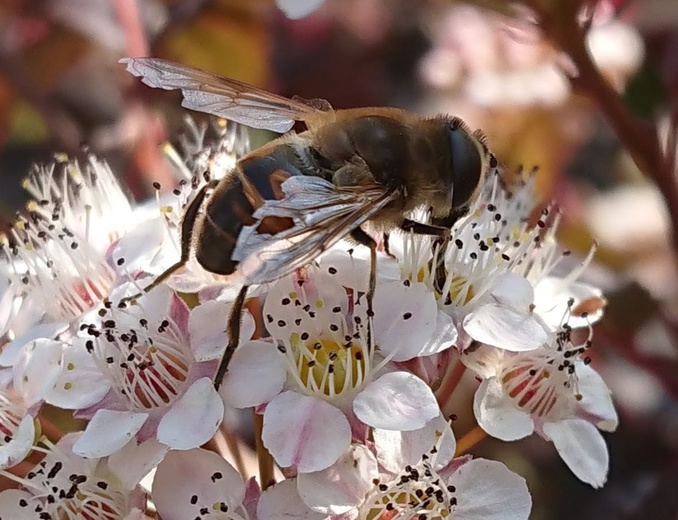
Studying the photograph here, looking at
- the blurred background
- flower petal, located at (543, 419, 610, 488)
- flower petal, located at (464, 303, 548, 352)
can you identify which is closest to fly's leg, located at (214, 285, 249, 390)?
flower petal, located at (464, 303, 548, 352)

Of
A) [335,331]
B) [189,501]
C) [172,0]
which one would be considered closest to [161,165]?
[172,0]

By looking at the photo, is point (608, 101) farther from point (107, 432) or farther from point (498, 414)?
point (107, 432)

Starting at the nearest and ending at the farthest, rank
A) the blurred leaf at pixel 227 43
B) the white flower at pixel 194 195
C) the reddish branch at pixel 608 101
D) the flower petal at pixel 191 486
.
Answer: the flower petal at pixel 191 486
the white flower at pixel 194 195
the reddish branch at pixel 608 101
the blurred leaf at pixel 227 43

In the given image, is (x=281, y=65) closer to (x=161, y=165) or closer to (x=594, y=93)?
(x=161, y=165)

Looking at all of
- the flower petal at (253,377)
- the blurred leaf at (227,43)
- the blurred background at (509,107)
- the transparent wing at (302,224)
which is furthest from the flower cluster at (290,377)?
the blurred leaf at (227,43)

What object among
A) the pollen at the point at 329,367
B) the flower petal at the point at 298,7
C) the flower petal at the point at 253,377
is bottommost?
the pollen at the point at 329,367

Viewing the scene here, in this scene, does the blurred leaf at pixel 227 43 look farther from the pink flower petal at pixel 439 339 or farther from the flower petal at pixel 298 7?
the pink flower petal at pixel 439 339

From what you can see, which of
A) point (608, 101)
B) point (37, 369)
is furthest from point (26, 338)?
point (608, 101)
